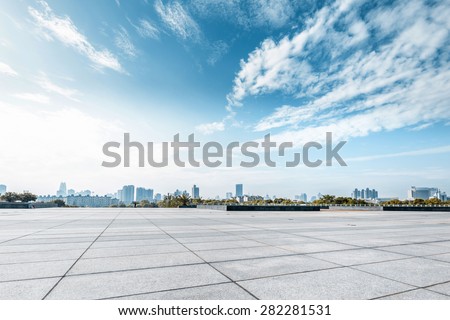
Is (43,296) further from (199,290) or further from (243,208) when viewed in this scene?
(243,208)

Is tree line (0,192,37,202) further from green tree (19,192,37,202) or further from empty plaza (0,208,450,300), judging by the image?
empty plaza (0,208,450,300)

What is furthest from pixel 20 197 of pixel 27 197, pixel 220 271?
pixel 220 271

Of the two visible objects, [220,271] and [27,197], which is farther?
[27,197]

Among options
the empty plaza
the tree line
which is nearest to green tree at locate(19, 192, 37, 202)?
the tree line

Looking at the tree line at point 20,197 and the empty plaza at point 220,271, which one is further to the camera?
the tree line at point 20,197

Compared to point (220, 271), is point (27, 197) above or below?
below

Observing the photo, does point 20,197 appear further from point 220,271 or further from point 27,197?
point 220,271

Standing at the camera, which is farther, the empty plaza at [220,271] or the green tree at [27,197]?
the green tree at [27,197]

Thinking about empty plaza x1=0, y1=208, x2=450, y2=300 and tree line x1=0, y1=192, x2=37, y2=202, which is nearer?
empty plaza x1=0, y1=208, x2=450, y2=300

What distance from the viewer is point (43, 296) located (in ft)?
12.6

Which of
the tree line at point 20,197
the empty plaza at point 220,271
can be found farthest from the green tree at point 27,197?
the empty plaza at point 220,271

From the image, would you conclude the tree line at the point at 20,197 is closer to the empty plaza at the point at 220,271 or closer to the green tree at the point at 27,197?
the green tree at the point at 27,197
